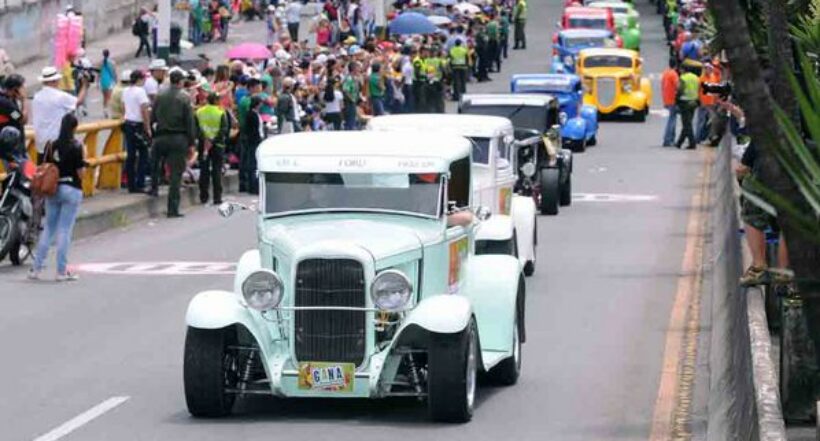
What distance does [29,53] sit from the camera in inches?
2082

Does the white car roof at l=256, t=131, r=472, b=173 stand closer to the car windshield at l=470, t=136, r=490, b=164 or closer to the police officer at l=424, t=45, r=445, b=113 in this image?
the car windshield at l=470, t=136, r=490, b=164

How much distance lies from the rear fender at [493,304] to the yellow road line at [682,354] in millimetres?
1146

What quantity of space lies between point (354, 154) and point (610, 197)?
19938 mm

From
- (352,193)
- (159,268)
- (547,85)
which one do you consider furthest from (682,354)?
(547,85)

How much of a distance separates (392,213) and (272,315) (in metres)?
1.23

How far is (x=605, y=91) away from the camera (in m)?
55.1

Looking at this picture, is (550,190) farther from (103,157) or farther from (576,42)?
(576,42)

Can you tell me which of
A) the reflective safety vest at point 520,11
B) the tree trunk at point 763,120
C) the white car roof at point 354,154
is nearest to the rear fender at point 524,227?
the white car roof at point 354,154

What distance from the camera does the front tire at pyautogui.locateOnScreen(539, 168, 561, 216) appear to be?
30.0 meters

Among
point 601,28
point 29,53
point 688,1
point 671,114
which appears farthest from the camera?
point 601,28

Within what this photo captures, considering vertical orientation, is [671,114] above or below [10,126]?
below

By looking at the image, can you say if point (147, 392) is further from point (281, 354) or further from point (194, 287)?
point (194, 287)

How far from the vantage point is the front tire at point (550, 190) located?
98.4 feet

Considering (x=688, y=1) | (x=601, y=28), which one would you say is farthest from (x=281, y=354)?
(x=601, y=28)
